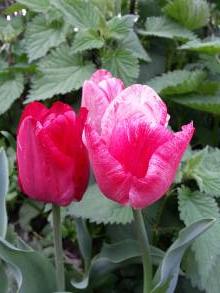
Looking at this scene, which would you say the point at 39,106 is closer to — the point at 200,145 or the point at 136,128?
the point at 136,128

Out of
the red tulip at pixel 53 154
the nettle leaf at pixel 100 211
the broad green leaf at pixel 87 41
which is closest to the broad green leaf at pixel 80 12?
the broad green leaf at pixel 87 41

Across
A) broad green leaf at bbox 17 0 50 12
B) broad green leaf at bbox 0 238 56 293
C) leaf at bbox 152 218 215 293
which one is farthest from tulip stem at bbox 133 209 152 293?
broad green leaf at bbox 17 0 50 12

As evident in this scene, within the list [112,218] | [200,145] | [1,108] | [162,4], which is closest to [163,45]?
[162,4]

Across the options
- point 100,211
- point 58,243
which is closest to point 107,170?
point 58,243

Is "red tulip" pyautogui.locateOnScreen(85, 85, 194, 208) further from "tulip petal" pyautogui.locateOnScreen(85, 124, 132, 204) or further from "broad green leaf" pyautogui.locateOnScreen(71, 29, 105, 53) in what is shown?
"broad green leaf" pyautogui.locateOnScreen(71, 29, 105, 53)

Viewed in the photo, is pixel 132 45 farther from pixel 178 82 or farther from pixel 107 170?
pixel 107 170
